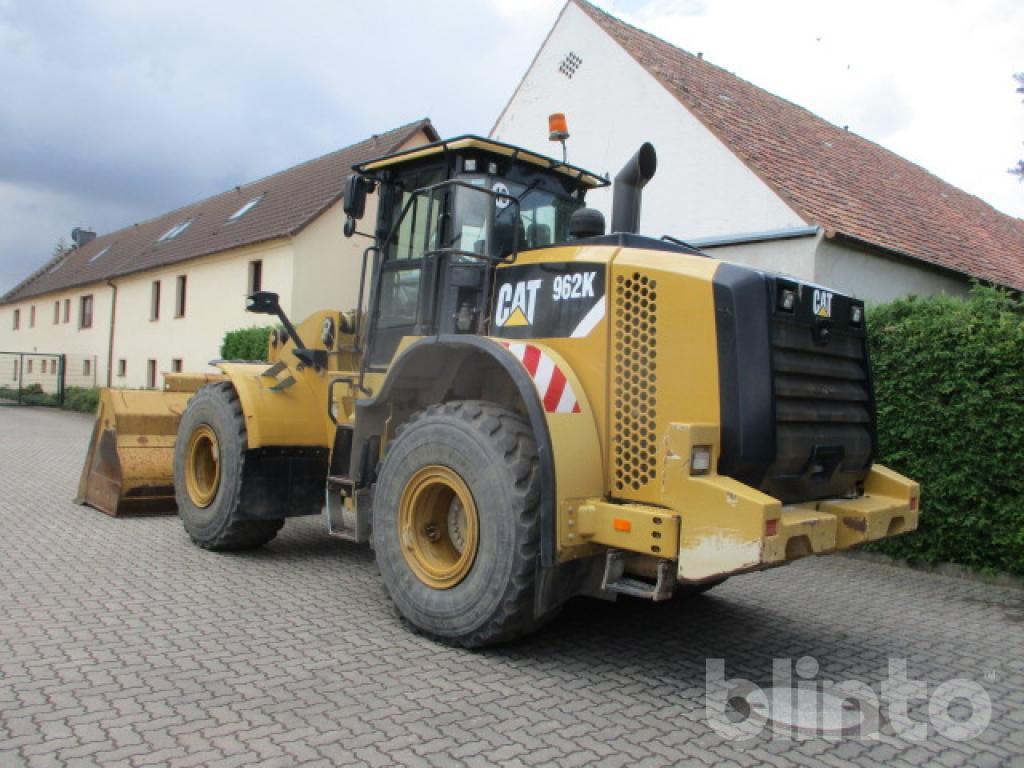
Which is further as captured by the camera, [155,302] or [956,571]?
[155,302]

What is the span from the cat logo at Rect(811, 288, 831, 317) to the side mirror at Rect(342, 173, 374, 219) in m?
2.89

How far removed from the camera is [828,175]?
12.4 meters

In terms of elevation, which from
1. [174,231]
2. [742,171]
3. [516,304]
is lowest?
[516,304]

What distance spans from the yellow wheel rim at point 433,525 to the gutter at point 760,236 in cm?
638

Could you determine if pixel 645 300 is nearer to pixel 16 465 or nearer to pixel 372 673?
pixel 372 673

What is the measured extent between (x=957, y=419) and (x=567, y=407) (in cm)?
418

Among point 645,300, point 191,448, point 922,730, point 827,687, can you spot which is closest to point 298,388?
point 191,448

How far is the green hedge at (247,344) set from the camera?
676 inches

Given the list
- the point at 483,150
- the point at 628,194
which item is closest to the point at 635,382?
the point at 628,194

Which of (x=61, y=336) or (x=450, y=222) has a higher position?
(x=450, y=222)

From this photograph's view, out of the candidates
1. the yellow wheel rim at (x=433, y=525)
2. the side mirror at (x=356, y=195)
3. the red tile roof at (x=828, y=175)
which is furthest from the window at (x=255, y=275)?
the yellow wheel rim at (x=433, y=525)

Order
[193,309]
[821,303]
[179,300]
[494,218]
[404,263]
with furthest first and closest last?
[179,300], [193,309], [404,263], [494,218], [821,303]

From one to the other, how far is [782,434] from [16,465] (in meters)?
11.4

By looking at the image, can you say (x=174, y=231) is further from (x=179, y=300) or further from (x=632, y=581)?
(x=632, y=581)
